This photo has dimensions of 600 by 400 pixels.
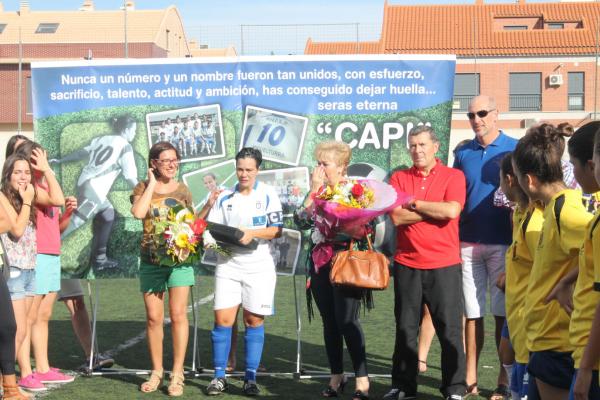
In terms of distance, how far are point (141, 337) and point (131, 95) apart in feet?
9.91

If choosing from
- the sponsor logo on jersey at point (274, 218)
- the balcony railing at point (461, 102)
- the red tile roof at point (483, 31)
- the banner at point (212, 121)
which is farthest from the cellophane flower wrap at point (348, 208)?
the red tile roof at point (483, 31)

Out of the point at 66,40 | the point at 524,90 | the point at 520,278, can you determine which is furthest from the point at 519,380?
the point at 66,40

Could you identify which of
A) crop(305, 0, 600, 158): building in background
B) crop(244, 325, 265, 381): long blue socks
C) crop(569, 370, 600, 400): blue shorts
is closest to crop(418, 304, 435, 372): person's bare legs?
crop(244, 325, 265, 381): long blue socks

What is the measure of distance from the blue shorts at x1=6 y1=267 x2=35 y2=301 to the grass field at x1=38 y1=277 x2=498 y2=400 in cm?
79

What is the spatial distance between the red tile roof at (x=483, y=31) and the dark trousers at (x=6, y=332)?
3758 centimetres

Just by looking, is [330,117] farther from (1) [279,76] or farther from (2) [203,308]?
(2) [203,308]

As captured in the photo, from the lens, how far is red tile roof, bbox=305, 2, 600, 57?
4534cm

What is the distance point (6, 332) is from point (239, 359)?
294 cm

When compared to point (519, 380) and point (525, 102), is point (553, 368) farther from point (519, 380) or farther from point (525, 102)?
point (525, 102)

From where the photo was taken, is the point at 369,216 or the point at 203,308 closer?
the point at 369,216

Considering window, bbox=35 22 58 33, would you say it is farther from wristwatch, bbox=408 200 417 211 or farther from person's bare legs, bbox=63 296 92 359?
wristwatch, bbox=408 200 417 211

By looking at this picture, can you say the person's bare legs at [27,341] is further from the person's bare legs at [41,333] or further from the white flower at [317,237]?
the white flower at [317,237]

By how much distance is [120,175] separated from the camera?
8141 mm

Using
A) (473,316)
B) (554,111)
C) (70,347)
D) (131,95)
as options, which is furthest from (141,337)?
(554,111)
